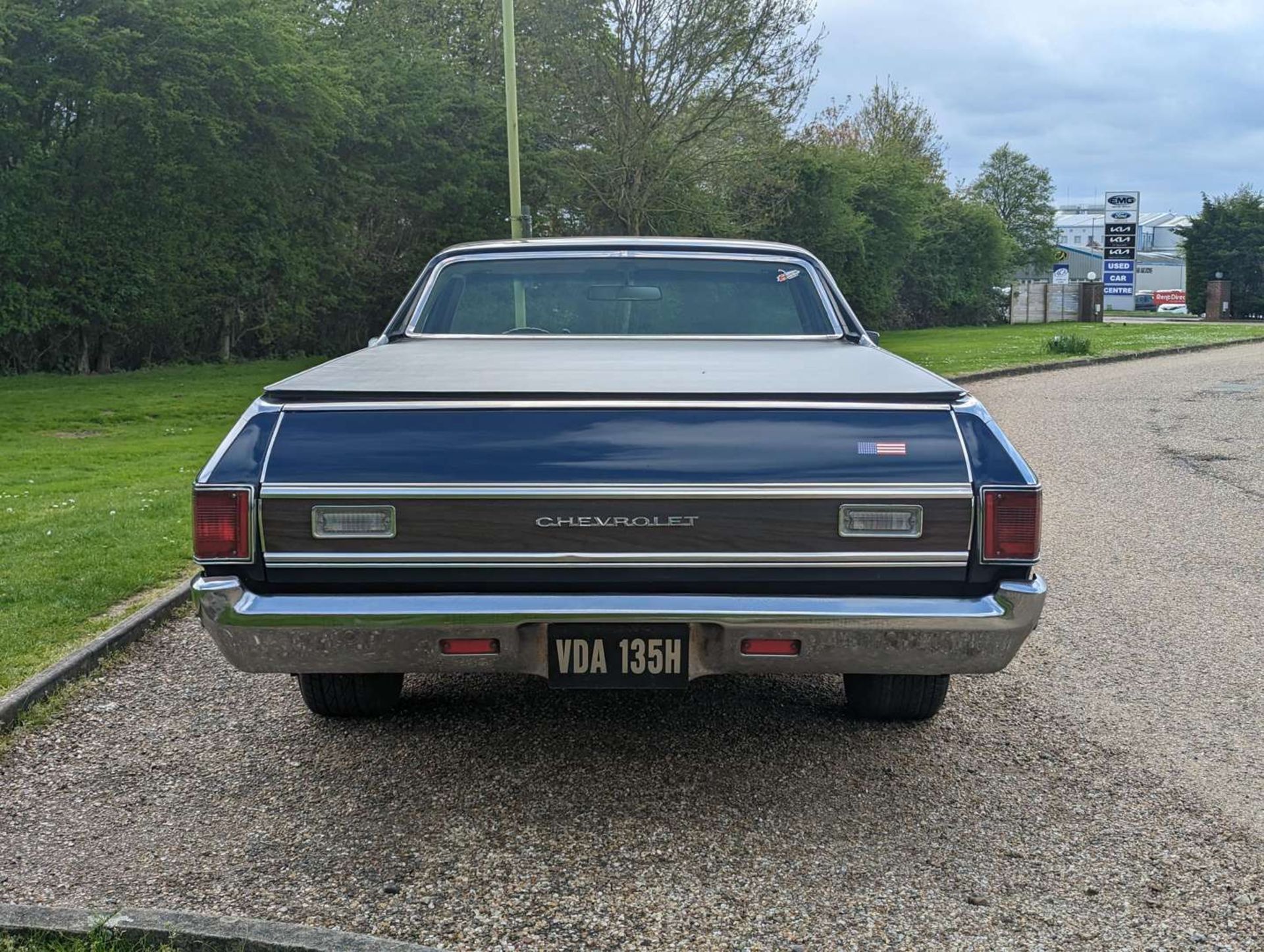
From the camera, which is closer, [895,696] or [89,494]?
[895,696]

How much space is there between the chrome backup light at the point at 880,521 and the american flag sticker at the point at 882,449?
145mm

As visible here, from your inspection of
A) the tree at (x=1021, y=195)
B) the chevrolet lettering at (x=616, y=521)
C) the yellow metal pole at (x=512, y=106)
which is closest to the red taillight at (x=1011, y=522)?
the chevrolet lettering at (x=616, y=521)

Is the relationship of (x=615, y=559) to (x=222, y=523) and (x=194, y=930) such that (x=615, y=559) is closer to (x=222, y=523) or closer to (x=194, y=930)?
(x=222, y=523)

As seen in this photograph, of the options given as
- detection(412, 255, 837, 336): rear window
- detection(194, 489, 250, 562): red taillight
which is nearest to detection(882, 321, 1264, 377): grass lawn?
detection(412, 255, 837, 336): rear window

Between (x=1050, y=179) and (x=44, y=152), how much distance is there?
7407 cm

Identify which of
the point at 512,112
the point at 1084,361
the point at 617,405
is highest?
the point at 512,112

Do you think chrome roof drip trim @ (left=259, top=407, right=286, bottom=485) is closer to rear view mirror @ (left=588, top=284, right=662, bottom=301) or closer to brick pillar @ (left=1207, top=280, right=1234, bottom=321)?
rear view mirror @ (left=588, top=284, right=662, bottom=301)

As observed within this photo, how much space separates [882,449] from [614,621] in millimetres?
875

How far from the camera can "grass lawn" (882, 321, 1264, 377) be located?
76.9 feet

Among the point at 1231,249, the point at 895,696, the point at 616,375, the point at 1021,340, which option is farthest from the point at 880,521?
the point at 1231,249

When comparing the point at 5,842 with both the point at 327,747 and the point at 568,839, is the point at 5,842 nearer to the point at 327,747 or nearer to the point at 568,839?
the point at 327,747

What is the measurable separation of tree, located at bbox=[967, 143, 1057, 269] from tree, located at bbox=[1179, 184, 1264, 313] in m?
18.5

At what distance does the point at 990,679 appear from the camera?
5.06m

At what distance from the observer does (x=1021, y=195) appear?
8244cm
